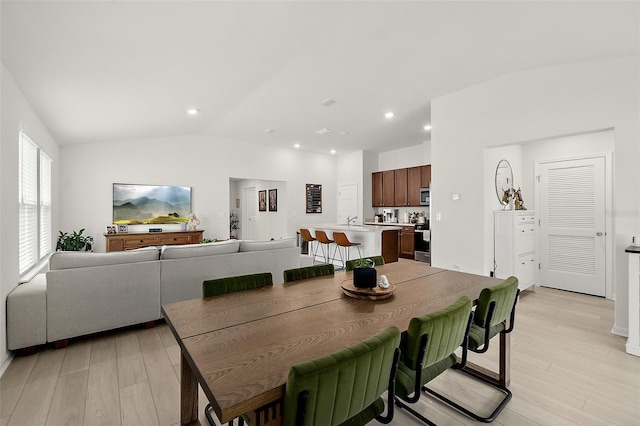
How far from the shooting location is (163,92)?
3.66 meters

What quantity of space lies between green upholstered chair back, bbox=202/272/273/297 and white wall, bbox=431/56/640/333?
10.9ft

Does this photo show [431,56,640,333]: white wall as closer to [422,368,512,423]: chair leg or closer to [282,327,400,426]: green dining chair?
[422,368,512,423]: chair leg

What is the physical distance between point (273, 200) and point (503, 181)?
18.2ft

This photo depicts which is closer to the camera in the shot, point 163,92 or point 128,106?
point 163,92

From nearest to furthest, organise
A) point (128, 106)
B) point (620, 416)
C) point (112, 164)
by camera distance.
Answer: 1. point (620, 416)
2. point (128, 106)
3. point (112, 164)

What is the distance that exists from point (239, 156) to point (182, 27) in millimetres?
4791

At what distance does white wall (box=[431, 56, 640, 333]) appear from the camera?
2.96 meters

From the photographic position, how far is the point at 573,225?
14.4 ft

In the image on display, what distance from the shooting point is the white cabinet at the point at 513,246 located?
13.5ft

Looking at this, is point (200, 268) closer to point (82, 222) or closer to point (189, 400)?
point (189, 400)

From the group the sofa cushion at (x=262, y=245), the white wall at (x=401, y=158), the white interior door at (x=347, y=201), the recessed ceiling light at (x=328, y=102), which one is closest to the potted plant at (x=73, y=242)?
the sofa cushion at (x=262, y=245)

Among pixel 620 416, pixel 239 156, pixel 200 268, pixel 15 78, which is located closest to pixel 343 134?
pixel 239 156

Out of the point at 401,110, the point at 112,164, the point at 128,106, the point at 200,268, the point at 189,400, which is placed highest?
the point at 401,110

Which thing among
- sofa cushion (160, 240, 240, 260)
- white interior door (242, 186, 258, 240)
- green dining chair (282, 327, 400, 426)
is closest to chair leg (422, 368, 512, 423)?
green dining chair (282, 327, 400, 426)
